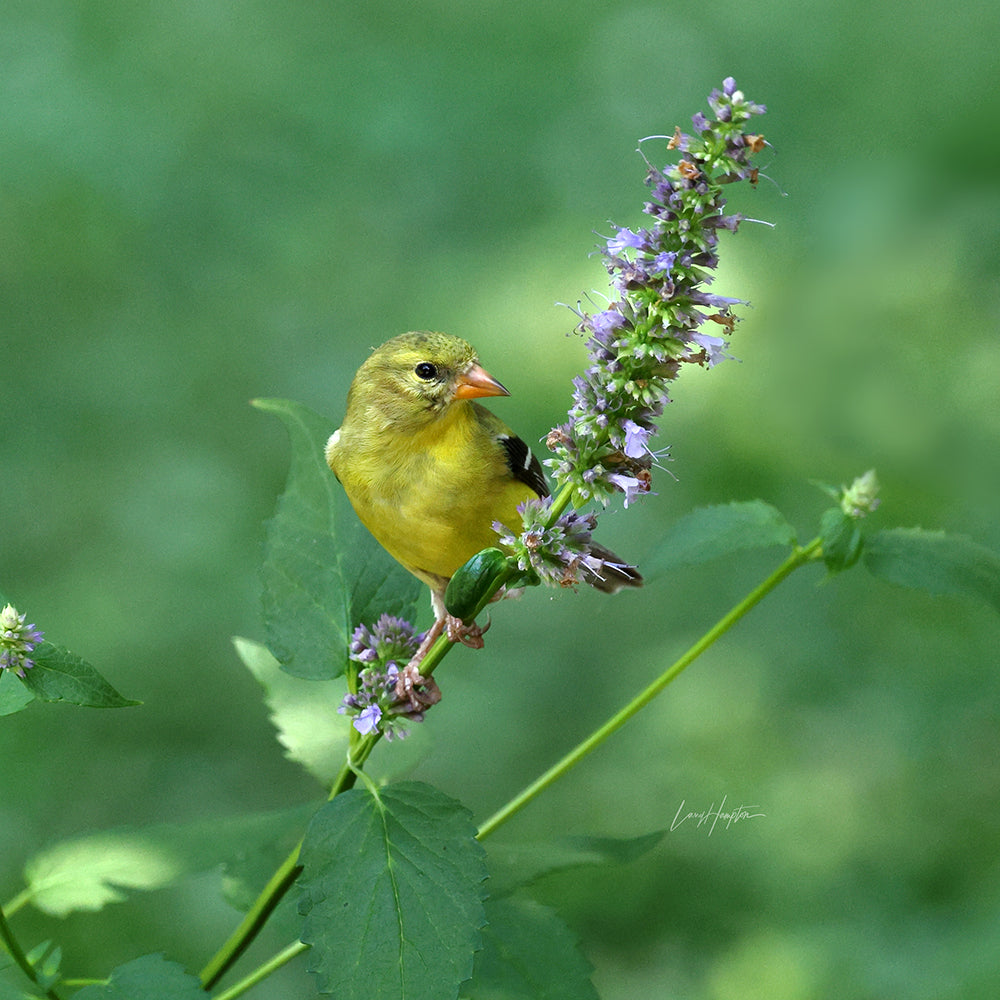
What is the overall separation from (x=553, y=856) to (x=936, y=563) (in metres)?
0.79

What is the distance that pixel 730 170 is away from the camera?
1407mm

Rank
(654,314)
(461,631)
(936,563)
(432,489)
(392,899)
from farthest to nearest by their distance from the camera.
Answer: (432,489) → (936,563) → (461,631) → (392,899) → (654,314)

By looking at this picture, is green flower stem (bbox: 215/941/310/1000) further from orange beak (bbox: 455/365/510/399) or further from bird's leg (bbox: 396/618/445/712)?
orange beak (bbox: 455/365/510/399)

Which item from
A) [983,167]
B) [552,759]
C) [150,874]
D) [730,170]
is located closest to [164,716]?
[552,759]

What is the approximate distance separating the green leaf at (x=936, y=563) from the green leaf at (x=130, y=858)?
1.11 metres

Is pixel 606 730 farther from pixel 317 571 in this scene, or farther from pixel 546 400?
pixel 546 400

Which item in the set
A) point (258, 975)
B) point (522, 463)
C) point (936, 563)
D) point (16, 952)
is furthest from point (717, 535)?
point (16, 952)

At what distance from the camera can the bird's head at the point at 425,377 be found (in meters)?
2.25

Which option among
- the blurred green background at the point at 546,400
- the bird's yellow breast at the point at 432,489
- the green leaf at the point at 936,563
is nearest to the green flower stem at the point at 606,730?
the green leaf at the point at 936,563

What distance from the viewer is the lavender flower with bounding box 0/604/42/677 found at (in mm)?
1463

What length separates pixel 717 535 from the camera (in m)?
2.09

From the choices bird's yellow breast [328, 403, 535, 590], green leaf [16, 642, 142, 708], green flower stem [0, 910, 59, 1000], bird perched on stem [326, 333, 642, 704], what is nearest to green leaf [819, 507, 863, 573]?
bird perched on stem [326, 333, 642, 704]

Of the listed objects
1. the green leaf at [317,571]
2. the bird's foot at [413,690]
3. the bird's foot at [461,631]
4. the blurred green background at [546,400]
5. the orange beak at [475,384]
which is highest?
the blurred green background at [546,400]

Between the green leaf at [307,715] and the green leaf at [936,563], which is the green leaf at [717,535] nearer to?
the green leaf at [936,563]
